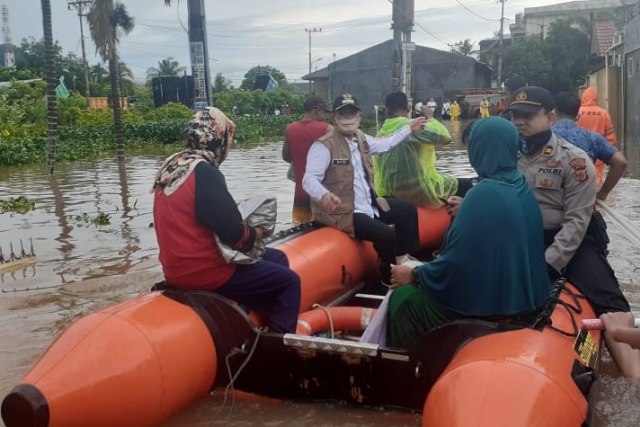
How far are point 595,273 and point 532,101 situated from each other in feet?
3.66

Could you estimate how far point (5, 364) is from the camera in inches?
189

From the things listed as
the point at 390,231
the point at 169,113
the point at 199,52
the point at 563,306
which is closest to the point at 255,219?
the point at 563,306

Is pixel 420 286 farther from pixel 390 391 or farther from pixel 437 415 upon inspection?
pixel 437 415

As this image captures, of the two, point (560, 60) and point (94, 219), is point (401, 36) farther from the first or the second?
point (560, 60)

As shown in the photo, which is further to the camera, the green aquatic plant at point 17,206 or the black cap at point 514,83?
the green aquatic plant at point 17,206

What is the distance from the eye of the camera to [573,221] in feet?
13.7

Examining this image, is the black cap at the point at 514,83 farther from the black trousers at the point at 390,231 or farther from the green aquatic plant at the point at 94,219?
the green aquatic plant at the point at 94,219

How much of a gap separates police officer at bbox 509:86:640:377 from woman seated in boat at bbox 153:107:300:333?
1.61 m

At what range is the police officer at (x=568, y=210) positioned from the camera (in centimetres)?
407

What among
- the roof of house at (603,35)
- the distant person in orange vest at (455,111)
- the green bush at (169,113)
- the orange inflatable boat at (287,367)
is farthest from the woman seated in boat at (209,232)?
the distant person in orange vest at (455,111)

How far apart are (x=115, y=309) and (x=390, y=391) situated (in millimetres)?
1505

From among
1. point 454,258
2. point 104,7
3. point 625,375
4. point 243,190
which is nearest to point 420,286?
point 454,258

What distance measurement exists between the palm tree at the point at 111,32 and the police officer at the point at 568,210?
677 inches

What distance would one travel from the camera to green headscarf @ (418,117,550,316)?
126 inches
